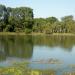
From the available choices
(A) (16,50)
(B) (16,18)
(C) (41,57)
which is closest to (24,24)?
(B) (16,18)

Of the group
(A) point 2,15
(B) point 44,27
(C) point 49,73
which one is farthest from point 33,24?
(C) point 49,73

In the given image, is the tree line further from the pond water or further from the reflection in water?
the pond water

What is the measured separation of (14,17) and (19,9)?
4.37 metres

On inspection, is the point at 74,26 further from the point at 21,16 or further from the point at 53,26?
the point at 21,16

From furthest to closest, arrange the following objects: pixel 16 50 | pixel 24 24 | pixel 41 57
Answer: pixel 24 24
pixel 16 50
pixel 41 57

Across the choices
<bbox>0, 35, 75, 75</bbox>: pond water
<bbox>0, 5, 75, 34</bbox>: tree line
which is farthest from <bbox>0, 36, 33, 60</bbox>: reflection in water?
<bbox>0, 5, 75, 34</bbox>: tree line

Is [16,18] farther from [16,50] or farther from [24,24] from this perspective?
[16,50]

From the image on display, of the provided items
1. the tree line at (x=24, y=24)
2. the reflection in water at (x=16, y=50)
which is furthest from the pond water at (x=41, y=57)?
the tree line at (x=24, y=24)

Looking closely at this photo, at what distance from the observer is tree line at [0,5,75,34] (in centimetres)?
8531

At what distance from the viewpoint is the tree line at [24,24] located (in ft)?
280

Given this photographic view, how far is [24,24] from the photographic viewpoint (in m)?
87.3

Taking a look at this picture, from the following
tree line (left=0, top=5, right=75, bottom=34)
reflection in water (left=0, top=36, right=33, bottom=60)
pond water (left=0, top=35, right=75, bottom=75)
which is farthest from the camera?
tree line (left=0, top=5, right=75, bottom=34)

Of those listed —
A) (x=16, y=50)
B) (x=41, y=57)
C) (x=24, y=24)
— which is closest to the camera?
(x=41, y=57)

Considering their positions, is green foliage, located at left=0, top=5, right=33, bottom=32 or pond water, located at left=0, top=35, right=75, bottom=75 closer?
pond water, located at left=0, top=35, right=75, bottom=75
